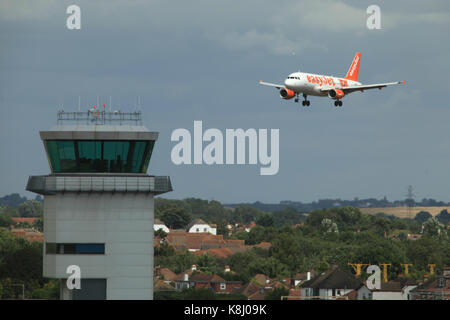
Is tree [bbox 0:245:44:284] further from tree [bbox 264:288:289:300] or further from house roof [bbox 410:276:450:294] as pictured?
house roof [bbox 410:276:450:294]

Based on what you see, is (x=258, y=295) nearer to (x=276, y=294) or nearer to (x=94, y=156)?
(x=276, y=294)

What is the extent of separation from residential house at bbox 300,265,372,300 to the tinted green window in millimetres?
105438

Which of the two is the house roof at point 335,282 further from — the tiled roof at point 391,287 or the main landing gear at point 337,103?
the main landing gear at point 337,103

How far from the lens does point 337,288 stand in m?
174

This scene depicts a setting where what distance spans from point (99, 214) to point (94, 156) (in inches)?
177

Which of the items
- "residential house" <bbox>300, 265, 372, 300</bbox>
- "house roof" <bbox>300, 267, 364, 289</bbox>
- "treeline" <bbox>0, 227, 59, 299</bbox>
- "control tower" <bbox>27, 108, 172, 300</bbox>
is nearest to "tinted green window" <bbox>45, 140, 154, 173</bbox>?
"control tower" <bbox>27, 108, 172, 300</bbox>

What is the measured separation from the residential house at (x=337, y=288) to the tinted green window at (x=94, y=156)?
105438 millimetres

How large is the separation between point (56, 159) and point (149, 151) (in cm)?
650

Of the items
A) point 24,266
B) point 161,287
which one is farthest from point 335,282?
point 24,266

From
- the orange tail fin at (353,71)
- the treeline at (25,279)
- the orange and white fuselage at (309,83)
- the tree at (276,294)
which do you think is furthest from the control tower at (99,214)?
the tree at (276,294)

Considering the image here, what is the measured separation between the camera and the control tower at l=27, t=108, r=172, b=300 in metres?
65.4
